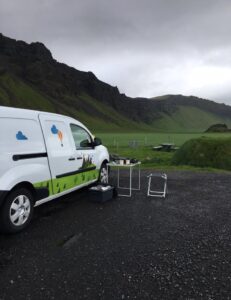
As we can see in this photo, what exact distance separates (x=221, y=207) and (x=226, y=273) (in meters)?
3.39

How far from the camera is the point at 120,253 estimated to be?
4465 mm

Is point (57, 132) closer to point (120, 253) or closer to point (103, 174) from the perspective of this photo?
point (103, 174)

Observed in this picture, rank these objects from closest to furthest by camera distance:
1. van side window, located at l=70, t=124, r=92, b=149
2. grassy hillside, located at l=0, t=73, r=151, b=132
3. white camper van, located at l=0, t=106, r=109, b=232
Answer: white camper van, located at l=0, t=106, r=109, b=232, van side window, located at l=70, t=124, r=92, b=149, grassy hillside, located at l=0, t=73, r=151, b=132

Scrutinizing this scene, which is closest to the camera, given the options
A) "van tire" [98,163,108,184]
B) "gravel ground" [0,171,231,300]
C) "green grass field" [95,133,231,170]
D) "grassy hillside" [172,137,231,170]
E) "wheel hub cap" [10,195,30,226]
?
"gravel ground" [0,171,231,300]

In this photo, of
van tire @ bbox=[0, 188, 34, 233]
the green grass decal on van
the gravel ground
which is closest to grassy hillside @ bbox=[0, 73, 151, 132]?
the green grass decal on van

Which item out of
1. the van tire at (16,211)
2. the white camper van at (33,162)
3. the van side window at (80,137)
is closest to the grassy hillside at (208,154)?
the van side window at (80,137)

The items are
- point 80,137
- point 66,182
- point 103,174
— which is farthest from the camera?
point 103,174

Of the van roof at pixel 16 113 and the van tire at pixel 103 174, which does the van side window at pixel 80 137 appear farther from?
the van roof at pixel 16 113

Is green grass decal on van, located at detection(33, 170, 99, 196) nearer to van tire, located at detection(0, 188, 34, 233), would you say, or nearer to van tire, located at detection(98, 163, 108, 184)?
van tire, located at detection(0, 188, 34, 233)

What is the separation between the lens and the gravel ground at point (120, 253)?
353 cm

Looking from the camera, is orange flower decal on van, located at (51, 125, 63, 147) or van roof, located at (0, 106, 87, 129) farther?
→ orange flower decal on van, located at (51, 125, 63, 147)

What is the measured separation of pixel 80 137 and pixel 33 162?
231cm

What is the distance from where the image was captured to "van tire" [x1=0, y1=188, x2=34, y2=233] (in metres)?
4.92

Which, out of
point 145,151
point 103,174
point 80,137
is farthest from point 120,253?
point 145,151
